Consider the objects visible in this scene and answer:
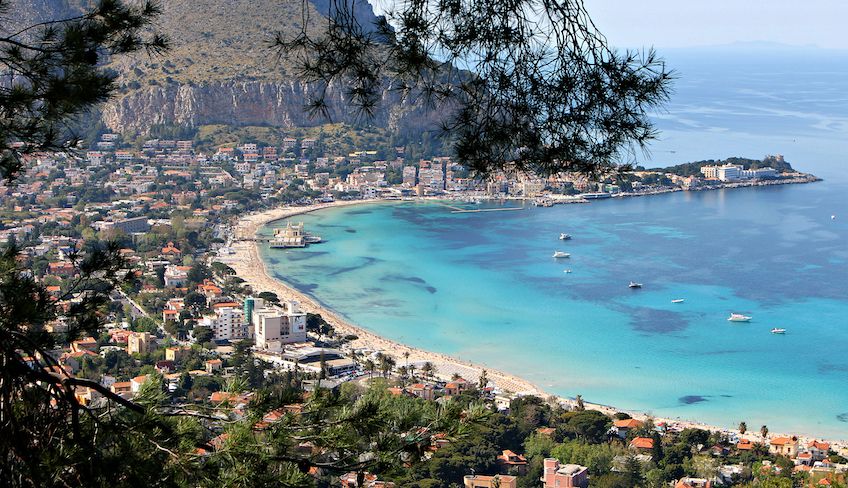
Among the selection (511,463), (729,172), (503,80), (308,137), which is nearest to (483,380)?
(511,463)

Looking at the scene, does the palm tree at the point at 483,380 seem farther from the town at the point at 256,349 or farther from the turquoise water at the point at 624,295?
the turquoise water at the point at 624,295

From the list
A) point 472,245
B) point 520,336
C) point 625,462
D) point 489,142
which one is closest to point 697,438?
point 625,462

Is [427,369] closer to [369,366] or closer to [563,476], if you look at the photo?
[369,366]

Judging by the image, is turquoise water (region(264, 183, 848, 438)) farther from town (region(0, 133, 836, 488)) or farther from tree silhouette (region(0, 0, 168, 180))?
tree silhouette (region(0, 0, 168, 180))

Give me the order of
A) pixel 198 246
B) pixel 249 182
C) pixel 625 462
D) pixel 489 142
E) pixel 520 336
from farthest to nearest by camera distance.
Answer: pixel 249 182
pixel 198 246
pixel 520 336
pixel 625 462
pixel 489 142

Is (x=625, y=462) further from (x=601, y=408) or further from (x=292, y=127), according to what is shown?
(x=292, y=127)

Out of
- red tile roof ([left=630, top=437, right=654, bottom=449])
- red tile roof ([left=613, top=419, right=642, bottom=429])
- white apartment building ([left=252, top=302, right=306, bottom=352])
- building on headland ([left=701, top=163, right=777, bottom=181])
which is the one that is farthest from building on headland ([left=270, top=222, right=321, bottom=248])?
building on headland ([left=701, top=163, right=777, bottom=181])

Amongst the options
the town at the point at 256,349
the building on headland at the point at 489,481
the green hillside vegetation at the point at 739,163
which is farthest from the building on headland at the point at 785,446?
the green hillside vegetation at the point at 739,163
